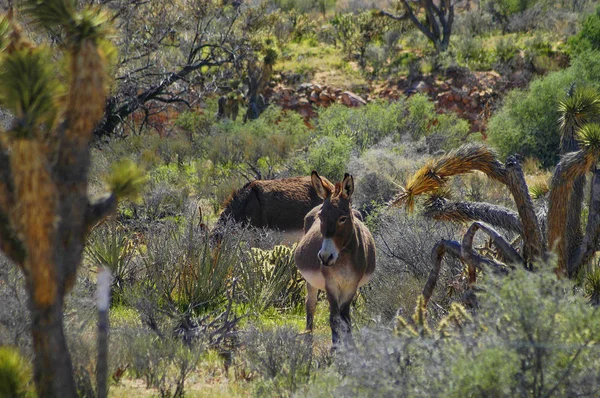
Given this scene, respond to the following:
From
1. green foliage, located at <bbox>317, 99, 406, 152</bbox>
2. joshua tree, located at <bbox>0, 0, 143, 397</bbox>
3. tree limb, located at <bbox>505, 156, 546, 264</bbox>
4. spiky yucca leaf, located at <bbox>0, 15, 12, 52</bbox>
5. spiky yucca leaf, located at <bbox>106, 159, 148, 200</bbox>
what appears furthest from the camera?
green foliage, located at <bbox>317, 99, 406, 152</bbox>

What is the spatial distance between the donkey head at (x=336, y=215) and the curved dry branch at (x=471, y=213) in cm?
126

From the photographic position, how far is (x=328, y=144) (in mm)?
19797

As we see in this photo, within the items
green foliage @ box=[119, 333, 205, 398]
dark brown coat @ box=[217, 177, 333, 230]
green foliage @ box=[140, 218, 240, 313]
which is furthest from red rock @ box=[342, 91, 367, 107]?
green foliage @ box=[119, 333, 205, 398]

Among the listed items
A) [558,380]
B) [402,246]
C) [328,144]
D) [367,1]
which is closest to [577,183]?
[402,246]

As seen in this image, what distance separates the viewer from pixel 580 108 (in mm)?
9438

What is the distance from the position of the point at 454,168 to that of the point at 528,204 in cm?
89

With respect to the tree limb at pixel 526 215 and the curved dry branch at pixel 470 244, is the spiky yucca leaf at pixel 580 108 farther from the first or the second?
the curved dry branch at pixel 470 244

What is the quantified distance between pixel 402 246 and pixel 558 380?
6.66 m

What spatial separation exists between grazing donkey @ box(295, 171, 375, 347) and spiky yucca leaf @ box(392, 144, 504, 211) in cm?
66

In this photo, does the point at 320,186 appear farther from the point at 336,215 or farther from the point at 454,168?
the point at 454,168

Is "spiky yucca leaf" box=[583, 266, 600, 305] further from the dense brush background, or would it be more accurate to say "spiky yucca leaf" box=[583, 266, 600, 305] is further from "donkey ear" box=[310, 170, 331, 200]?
"donkey ear" box=[310, 170, 331, 200]

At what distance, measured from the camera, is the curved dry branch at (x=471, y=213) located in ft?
29.7

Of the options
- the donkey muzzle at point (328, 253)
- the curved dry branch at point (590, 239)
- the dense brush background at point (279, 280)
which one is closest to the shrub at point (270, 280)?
the dense brush background at point (279, 280)

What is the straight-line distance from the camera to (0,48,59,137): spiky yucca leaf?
5.07 meters
